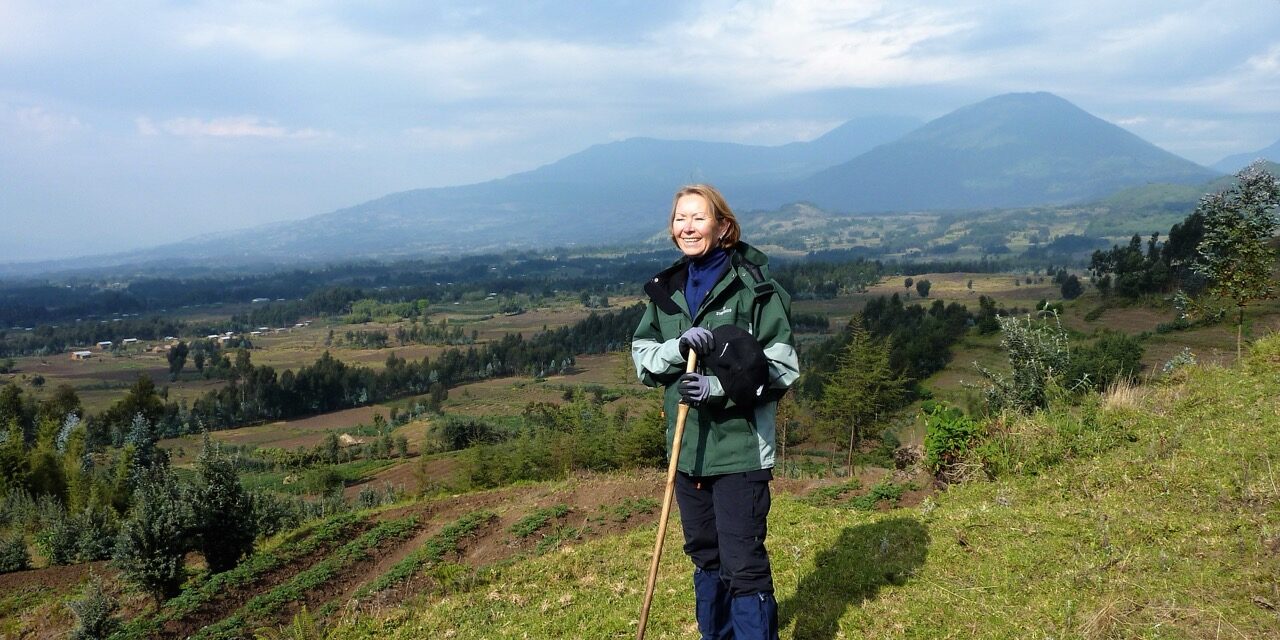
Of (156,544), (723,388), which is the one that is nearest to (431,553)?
(156,544)

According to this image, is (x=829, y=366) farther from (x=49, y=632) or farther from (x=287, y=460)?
(x=49, y=632)

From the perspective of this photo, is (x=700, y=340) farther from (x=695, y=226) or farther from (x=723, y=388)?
(x=695, y=226)

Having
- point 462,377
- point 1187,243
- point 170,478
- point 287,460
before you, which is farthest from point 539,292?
point 170,478

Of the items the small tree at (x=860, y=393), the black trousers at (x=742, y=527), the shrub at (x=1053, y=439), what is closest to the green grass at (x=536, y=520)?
the shrub at (x=1053, y=439)

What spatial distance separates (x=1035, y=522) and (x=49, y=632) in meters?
17.4

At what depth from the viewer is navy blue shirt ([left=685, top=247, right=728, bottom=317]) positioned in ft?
11.6

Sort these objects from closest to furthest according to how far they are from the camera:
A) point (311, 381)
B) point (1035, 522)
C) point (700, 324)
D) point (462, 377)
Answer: point (700, 324)
point (1035, 522)
point (311, 381)
point (462, 377)

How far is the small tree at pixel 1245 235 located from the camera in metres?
12.6

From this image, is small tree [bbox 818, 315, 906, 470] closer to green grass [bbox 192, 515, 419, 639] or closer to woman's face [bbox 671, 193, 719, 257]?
green grass [bbox 192, 515, 419, 639]

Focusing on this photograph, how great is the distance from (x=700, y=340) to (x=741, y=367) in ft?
0.78

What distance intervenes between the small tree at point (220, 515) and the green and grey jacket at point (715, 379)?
13971mm

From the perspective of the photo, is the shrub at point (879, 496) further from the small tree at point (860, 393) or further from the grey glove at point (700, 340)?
the small tree at point (860, 393)

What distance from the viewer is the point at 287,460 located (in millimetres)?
60188

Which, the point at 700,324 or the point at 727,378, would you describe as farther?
the point at 700,324
